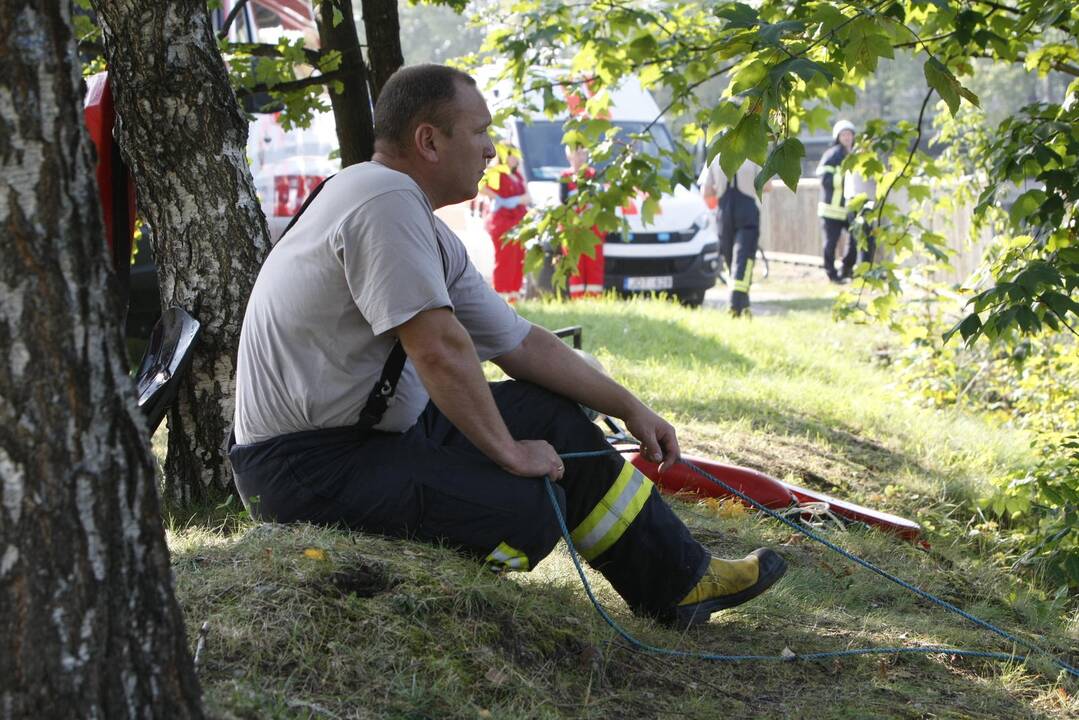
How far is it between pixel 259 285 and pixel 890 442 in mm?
4718

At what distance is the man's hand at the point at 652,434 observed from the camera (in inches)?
133

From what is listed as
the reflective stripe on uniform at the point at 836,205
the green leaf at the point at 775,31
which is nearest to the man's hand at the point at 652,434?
the green leaf at the point at 775,31

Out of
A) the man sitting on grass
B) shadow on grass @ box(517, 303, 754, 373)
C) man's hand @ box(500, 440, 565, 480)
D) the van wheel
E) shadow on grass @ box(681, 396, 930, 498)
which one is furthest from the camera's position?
the van wheel

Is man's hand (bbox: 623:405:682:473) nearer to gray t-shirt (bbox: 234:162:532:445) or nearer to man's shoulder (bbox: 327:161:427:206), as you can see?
gray t-shirt (bbox: 234:162:532:445)

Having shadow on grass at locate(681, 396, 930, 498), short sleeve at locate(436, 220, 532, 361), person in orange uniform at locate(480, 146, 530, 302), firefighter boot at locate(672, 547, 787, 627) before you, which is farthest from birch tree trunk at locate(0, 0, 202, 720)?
person in orange uniform at locate(480, 146, 530, 302)

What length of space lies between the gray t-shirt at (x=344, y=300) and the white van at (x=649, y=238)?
9783 mm

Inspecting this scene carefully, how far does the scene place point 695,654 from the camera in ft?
10.7

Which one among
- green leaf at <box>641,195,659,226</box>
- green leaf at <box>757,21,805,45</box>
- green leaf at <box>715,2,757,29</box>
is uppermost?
green leaf at <box>715,2,757,29</box>

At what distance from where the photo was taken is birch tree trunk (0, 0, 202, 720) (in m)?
1.86

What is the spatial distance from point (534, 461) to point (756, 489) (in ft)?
7.09

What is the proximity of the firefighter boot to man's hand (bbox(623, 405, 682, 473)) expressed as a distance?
326 millimetres

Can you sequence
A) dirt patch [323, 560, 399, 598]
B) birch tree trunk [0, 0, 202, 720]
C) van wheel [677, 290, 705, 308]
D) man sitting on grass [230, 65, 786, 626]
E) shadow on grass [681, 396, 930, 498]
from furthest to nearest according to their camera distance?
van wheel [677, 290, 705, 308], shadow on grass [681, 396, 930, 498], man sitting on grass [230, 65, 786, 626], dirt patch [323, 560, 399, 598], birch tree trunk [0, 0, 202, 720]

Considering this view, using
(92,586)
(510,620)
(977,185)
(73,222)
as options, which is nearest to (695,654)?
(510,620)

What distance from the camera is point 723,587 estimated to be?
136 inches
